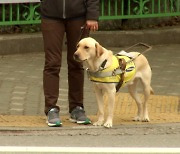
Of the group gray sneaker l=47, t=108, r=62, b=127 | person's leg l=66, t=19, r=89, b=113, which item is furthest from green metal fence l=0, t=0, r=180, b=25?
gray sneaker l=47, t=108, r=62, b=127

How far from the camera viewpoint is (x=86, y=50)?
7.91m

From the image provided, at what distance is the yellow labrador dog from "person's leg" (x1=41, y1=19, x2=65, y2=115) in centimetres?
38

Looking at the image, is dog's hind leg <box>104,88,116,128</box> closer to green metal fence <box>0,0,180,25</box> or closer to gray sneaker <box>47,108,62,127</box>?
gray sneaker <box>47,108,62,127</box>

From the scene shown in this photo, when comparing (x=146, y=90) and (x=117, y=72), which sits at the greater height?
(x=117, y=72)

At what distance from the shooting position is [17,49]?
1240cm

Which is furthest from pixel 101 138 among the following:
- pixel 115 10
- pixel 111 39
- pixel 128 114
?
pixel 115 10

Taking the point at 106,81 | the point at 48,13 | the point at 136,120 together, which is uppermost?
the point at 48,13

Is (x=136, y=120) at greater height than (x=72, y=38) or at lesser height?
lesser

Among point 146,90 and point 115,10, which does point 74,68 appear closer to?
point 146,90

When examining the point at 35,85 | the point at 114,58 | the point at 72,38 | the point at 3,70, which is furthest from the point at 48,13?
the point at 3,70

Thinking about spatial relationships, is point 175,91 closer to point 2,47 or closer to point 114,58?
point 114,58

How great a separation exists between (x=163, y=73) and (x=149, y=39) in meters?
1.93

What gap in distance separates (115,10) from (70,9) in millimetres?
4947

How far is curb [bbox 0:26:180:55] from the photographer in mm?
12336
